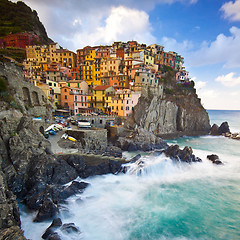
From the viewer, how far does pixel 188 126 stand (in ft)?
168

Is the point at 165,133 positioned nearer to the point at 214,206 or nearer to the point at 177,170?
the point at 177,170

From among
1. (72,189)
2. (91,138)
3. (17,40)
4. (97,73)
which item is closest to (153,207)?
(72,189)

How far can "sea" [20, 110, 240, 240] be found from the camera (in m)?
11.5

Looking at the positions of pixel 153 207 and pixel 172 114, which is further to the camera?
pixel 172 114

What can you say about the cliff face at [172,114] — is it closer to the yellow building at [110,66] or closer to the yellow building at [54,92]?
the yellow building at [110,66]

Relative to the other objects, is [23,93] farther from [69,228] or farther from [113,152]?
[69,228]

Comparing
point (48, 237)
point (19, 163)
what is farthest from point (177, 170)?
point (19, 163)

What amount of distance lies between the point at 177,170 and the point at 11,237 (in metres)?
19.4

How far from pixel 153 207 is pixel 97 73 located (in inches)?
1711

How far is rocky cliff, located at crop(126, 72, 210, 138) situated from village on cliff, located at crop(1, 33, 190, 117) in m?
2.93

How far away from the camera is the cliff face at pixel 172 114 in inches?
1663

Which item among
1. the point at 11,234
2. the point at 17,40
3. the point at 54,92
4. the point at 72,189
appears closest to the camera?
the point at 11,234

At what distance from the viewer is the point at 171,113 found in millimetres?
47750

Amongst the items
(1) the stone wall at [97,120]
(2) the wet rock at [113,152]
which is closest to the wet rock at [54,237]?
(2) the wet rock at [113,152]
